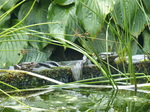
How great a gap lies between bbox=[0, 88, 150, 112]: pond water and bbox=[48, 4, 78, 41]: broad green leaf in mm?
1357

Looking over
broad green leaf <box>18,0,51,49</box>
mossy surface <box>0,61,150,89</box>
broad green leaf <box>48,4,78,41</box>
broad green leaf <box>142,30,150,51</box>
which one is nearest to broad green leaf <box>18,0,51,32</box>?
broad green leaf <box>18,0,51,49</box>

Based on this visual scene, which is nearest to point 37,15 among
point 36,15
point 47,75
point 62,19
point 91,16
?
point 36,15

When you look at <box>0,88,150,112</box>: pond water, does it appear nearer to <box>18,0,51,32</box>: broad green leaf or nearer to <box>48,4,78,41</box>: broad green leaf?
<box>48,4,78,41</box>: broad green leaf

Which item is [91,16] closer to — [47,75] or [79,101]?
[47,75]

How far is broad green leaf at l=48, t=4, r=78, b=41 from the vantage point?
10.4 feet

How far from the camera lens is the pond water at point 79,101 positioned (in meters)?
1.35

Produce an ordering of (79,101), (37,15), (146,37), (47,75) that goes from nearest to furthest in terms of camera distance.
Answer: (79,101)
(47,75)
(37,15)
(146,37)

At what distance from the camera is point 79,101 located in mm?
1524

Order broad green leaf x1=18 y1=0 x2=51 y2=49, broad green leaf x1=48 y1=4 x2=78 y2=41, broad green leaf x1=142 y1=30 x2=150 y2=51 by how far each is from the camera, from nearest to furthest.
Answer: broad green leaf x1=48 y1=4 x2=78 y2=41 → broad green leaf x1=18 y1=0 x2=51 y2=49 → broad green leaf x1=142 y1=30 x2=150 y2=51

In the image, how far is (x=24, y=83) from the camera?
2.33 metres

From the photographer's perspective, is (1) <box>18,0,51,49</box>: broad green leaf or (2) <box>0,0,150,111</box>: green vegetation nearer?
(2) <box>0,0,150,111</box>: green vegetation

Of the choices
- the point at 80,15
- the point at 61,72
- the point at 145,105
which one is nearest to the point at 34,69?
the point at 61,72

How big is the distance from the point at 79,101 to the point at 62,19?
1765 millimetres

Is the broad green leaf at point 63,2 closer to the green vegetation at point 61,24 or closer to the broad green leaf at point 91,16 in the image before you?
the green vegetation at point 61,24
